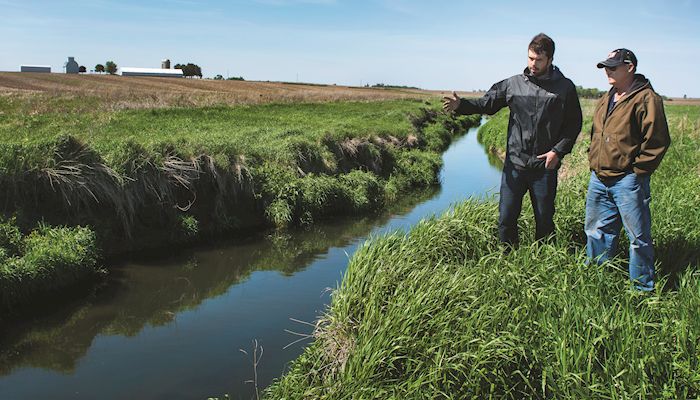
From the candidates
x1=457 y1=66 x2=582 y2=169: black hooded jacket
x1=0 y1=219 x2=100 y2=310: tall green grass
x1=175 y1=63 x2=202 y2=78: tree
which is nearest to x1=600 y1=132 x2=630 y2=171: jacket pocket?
x1=457 y1=66 x2=582 y2=169: black hooded jacket

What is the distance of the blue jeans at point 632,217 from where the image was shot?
4.75 m

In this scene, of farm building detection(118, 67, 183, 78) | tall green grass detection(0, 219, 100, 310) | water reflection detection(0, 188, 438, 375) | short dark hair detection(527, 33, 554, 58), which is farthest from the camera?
farm building detection(118, 67, 183, 78)

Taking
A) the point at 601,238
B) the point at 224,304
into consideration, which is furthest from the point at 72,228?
the point at 601,238

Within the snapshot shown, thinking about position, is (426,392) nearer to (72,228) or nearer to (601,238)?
(601,238)

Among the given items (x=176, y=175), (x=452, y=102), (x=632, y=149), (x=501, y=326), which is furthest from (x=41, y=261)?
(x=632, y=149)

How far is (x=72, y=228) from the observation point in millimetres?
8258

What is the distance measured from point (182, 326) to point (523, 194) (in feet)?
14.4

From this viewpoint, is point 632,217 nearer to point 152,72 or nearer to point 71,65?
point 71,65

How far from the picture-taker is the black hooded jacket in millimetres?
5125

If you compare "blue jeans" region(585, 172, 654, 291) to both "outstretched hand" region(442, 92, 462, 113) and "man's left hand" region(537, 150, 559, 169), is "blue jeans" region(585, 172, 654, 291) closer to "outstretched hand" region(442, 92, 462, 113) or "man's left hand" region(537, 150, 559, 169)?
"man's left hand" region(537, 150, 559, 169)

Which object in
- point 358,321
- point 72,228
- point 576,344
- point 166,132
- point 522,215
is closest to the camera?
point 576,344

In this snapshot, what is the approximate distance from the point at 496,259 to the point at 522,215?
52.1 inches

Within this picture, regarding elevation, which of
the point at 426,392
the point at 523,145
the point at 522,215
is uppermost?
the point at 523,145

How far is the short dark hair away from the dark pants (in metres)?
1.10
